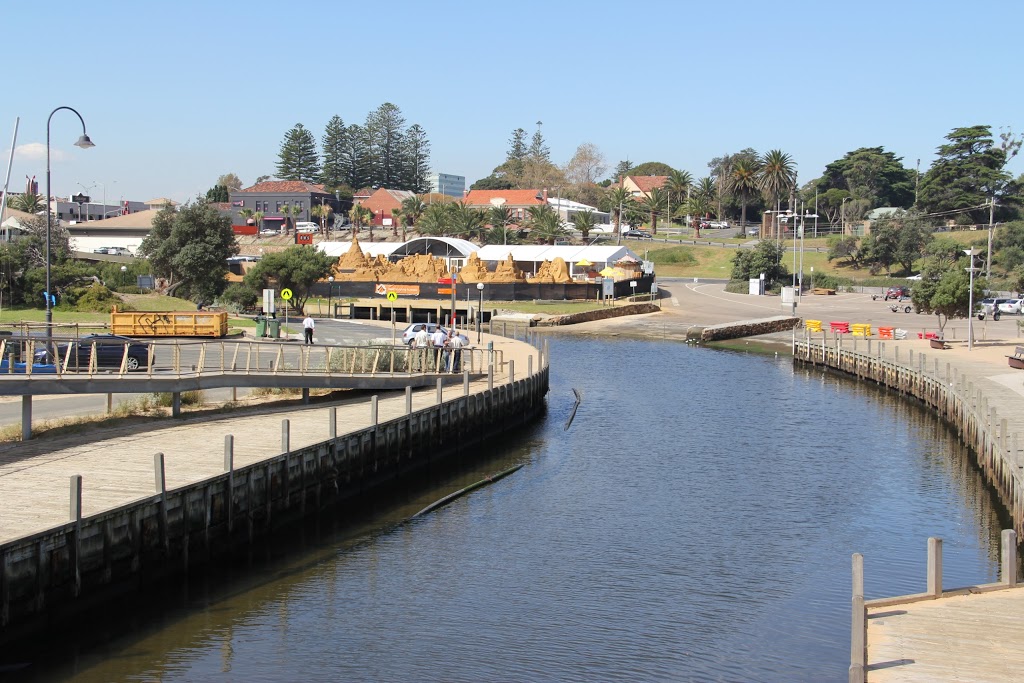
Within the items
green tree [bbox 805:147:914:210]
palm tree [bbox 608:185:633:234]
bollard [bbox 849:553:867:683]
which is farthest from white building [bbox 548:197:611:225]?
bollard [bbox 849:553:867:683]

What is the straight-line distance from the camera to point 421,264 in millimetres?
110375

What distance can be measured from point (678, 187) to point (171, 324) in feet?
474

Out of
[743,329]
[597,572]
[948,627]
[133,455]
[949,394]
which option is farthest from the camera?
[743,329]

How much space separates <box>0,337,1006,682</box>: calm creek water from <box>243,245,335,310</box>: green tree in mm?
45817

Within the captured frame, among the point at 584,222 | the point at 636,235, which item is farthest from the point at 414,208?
the point at 636,235

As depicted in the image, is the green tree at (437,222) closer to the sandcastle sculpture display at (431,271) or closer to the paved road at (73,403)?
the sandcastle sculpture display at (431,271)

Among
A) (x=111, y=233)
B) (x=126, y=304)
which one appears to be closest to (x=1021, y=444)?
(x=126, y=304)

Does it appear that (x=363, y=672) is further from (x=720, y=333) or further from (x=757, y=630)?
(x=720, y=333)

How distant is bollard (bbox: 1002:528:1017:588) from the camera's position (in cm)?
1828

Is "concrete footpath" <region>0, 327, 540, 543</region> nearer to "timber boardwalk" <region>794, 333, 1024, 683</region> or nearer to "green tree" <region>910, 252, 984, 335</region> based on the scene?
"timber boardwalk" <region>794, 333, 1024, 683</region>

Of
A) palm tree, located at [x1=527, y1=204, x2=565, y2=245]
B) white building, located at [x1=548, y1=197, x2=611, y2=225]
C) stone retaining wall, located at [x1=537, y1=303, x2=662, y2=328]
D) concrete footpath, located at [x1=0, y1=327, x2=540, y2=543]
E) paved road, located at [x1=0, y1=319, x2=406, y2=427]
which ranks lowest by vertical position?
concrete footpath, located at [x1=0, y1=327, x2=540, y2=543]

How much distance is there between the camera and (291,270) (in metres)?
87.0

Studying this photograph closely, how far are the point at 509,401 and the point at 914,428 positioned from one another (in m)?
18.6

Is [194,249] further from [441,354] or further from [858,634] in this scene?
[858,634]
